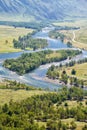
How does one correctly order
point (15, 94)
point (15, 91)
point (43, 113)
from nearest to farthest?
point (43, 113) → point (15, 94) → point (15, 91)

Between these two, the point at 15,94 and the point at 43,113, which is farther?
the point at 15,94

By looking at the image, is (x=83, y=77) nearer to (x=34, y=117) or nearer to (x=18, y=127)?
(x=34, y=117)

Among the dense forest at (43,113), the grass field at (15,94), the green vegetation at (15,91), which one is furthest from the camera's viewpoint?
the green vegetation at (15,91)

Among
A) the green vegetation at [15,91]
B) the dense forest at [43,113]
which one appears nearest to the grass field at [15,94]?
the green vegetation at [15,91]

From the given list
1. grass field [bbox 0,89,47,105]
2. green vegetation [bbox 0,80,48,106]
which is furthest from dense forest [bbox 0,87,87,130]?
green vegetation [bbox 0,80,48,106]

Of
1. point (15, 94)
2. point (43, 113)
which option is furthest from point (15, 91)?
point (43, 113)

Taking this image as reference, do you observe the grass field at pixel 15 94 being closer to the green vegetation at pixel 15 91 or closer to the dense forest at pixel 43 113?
the green vegetation at pixel 15 91

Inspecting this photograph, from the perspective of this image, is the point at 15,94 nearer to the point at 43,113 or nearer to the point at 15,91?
the point at 15,91
